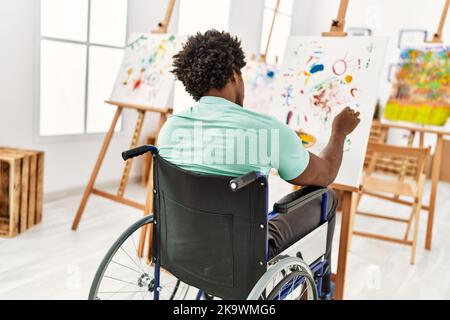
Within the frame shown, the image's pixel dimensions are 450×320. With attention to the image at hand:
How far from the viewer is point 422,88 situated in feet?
10.4

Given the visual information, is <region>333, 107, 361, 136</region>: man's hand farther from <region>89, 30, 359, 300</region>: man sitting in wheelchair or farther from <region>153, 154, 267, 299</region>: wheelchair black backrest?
<region>153, 154, 267, 299</region>: wheelchair black backrest

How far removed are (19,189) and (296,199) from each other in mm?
2023

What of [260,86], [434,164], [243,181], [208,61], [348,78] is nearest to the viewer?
[243,181]

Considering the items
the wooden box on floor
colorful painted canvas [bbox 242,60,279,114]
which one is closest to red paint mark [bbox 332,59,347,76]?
colorful painted canvas [bbox 242,60,279,114]

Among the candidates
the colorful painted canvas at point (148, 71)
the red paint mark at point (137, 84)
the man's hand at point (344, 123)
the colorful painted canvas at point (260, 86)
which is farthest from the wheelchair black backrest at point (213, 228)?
the colorful painted canvas at point (260, 86)

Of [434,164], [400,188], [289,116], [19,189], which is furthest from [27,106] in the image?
[434,164]

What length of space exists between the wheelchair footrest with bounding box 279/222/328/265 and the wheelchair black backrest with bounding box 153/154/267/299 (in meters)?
0.19

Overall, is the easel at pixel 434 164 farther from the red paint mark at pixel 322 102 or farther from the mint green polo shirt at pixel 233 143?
the mint green polo shirt at pixel 233 143

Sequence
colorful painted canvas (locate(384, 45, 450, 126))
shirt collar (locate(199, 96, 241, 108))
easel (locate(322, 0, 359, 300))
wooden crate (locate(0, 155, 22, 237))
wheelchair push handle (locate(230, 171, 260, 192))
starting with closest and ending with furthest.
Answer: wheelchair push handle (locate(230, 171, 260, 192))
shirt collar (locate(199, 96, 241, 108))
easel (locate(322, 0, 359, 300))
wooden crate (locate(0, 155, 22, 237))
colorful painted canvas (locate(384, 45, 450, 126))

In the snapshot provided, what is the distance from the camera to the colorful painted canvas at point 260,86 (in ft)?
11.8

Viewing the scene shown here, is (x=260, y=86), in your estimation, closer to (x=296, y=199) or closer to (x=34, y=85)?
(x=34, y=85)

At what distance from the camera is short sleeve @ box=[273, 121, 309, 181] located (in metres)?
1.21

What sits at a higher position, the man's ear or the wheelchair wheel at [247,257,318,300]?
the man's ear

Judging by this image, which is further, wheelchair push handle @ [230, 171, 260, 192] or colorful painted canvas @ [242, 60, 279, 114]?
colorful painted canvas @ [242, 60, 279, 114]
